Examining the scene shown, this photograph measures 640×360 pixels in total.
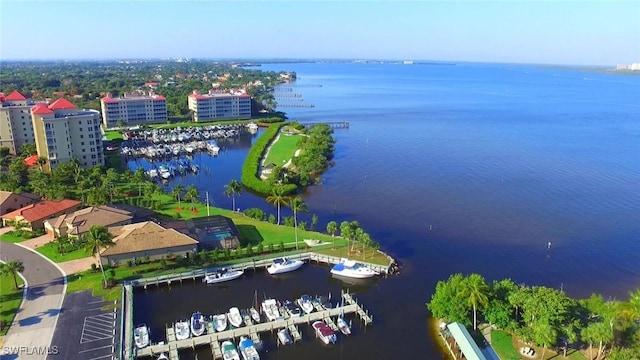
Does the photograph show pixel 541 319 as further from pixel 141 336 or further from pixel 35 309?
pixel 35 309

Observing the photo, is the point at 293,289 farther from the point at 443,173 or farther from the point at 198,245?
the point at 443,173

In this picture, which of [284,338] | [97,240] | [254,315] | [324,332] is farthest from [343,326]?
[97,240]

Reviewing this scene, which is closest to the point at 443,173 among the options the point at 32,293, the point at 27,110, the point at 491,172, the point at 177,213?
the point at 491,172

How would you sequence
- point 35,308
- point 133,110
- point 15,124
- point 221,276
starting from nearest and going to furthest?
point 35,308
point 221,276
point 15,124
point 133,110

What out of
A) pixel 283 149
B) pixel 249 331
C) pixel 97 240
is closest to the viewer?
pixel 249 331

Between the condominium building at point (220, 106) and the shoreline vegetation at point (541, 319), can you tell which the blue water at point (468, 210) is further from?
the condominium building at point (220, 106)

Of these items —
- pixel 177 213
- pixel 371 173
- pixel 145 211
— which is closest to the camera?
pixel 145 211
